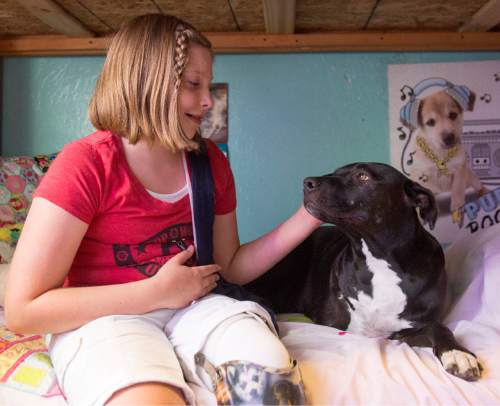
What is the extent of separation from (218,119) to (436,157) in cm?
97

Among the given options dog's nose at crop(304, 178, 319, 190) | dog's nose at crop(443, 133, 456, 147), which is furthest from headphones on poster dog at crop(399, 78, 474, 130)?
dog's nose at crop(304, 178, 319, 190)

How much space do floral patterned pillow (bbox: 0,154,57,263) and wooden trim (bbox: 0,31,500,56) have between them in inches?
23.2

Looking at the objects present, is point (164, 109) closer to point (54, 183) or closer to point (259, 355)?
point (54, 183)

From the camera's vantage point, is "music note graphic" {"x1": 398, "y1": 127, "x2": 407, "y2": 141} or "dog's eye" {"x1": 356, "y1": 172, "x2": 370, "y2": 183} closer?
"dog's eye" {"x1": 356, "y1": 172, "x2": 370, "y2": 183}

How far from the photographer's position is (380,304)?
1.36 metres

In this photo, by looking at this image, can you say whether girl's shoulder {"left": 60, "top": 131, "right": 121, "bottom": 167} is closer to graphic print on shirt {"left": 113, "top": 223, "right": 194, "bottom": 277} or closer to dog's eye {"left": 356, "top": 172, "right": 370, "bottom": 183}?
graphic print on shirt {"left": 113, "top": 223, "right": 194, "bottom": 277}

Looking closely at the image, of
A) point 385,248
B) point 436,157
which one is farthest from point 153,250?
point 436,157

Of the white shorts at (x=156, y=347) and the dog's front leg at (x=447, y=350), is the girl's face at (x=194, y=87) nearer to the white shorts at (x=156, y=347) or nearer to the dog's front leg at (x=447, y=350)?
the white shorts at (x=156, y=347)

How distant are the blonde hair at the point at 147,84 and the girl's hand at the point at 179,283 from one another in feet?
0.88

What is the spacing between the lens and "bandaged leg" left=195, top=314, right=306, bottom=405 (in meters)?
0.80

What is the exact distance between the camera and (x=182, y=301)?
3.36ft

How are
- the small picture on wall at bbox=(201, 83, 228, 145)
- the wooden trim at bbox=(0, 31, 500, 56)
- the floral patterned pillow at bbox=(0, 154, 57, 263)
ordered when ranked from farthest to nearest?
the small picture on wall at bbox=(201, 83, 228, 145)
the wooden trim at bbox=(0, 31, 500, 56)
the floral patterned pillow at bbox=(0, 154, 57, 263)

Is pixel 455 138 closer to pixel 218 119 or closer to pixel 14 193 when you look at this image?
pixel 218 119

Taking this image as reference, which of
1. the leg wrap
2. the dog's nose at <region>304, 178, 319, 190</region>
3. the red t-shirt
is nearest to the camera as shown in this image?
the leg wrap
